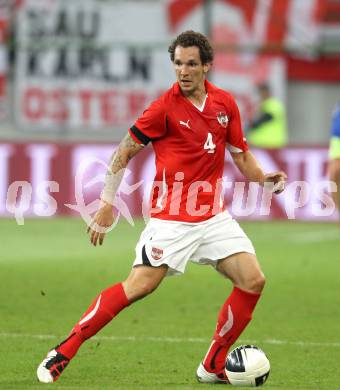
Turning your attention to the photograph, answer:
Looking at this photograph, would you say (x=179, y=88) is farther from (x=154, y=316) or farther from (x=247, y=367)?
(x=154, y=316)

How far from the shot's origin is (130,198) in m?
19.4

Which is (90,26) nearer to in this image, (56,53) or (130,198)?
(56,53)

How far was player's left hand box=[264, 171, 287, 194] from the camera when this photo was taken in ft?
24.4

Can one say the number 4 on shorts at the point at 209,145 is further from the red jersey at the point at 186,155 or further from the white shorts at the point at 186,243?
the white shorts at the point at 186,243

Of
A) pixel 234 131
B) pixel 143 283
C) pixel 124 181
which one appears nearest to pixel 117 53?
pixel 124 181

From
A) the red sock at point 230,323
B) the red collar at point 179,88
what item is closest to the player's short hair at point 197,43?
the red collar at point 179,88

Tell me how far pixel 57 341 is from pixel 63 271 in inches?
174

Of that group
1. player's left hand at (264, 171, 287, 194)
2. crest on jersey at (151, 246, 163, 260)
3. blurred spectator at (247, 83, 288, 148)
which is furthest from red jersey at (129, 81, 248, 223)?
blurred spectator at (247, 83, 288, 148)

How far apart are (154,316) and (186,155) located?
307 centimetres

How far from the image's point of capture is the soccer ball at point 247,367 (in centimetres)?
722

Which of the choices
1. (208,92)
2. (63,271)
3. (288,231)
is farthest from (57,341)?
(288,231)

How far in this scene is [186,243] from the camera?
725 cm

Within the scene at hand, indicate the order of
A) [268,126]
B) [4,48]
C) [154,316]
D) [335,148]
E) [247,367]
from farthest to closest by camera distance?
[4,48]
[268,126]
[335,148]
[154,316]
[247,367]

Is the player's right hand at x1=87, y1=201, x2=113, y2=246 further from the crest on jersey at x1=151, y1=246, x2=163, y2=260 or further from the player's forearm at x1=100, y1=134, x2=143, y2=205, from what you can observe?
the crest on jersey at x1=151, y1=246, x2=163, y2=260
